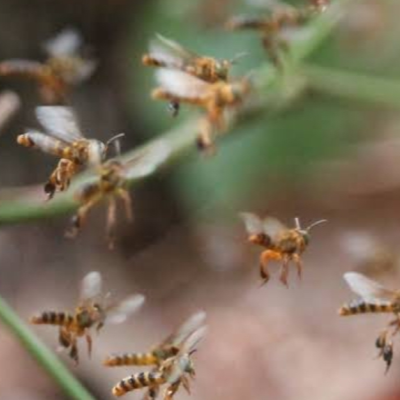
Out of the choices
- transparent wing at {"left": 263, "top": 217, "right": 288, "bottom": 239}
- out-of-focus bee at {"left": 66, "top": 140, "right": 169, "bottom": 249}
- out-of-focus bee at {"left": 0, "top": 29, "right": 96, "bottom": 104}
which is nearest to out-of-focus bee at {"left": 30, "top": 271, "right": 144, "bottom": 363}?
out-of-focus bee at {"left": 66, "top": 140, "right": 169, "bottom": 249}

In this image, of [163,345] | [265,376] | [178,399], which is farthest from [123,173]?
[265,376]

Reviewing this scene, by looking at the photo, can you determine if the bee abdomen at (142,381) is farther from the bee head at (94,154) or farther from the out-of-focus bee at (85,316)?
the bee head at (94,154)

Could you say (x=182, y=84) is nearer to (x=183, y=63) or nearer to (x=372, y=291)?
(x=183, y=63)

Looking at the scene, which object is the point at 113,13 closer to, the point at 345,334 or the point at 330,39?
the point at 330,39

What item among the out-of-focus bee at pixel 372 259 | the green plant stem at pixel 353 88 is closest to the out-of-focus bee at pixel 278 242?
the green plant stem at pixel 353 88

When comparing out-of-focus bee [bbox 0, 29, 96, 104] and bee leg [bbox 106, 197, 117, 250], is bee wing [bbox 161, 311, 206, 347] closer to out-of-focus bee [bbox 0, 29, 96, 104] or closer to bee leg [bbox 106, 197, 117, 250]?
bee leg [bbox 106, 197, 117, 250]

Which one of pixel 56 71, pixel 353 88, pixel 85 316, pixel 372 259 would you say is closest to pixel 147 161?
pixel 85 316
